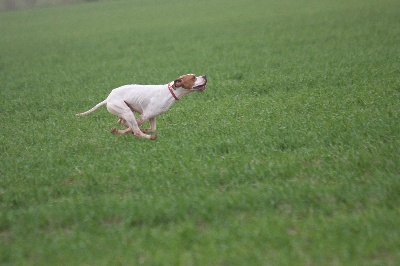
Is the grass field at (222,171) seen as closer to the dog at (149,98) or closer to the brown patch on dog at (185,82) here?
the dog at (149,98)

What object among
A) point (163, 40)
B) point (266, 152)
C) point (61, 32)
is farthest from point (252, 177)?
point (61, 32)

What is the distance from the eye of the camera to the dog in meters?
7.86

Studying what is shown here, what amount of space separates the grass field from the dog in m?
0.44

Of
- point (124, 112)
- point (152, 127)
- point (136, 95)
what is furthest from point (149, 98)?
point (152, 127)

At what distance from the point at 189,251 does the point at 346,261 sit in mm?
1313

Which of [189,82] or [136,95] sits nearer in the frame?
[189,82]

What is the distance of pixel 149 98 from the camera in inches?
313

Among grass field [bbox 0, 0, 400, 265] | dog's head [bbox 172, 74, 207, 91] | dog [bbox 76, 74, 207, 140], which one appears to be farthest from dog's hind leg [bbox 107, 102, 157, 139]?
dog's head [bbox 172, 74, 207, 91]

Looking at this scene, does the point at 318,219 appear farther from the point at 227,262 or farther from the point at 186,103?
the point at 186,103

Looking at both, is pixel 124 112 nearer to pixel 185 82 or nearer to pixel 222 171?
pixel 185 82

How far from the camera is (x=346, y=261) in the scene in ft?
13.0

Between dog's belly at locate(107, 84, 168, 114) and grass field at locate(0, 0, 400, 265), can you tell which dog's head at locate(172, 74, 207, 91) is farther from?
grass field at locate(0, 0, 400, 265)

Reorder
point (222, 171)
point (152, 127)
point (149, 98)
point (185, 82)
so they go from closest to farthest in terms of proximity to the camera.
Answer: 1. point (222, 171)
2. point (185, 82)
3. point (149, 98)
4. point (152, 127)

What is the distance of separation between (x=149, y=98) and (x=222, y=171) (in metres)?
2.33
